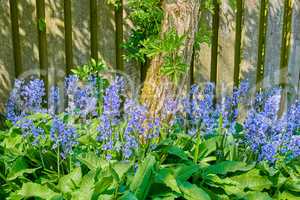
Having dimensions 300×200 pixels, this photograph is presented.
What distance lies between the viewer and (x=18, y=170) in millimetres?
2934

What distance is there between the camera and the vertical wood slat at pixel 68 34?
3938 millimetres

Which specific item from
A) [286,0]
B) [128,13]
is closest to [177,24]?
[128,13]

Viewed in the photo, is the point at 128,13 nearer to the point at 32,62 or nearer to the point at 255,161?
the point at 32,62

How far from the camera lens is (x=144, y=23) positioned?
3857 millimetres

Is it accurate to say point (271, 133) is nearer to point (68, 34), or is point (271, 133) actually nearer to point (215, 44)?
point (215, 44)

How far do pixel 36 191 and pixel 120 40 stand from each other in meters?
1.65

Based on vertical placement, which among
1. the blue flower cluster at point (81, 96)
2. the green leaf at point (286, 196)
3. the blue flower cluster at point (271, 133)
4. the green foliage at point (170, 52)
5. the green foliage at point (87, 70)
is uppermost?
the green foliage at point (170, 52)

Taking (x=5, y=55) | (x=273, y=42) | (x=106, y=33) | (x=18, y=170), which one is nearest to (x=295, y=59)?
(x=273, y=42)

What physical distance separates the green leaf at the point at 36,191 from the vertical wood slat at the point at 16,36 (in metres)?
1.35

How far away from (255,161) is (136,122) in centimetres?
77

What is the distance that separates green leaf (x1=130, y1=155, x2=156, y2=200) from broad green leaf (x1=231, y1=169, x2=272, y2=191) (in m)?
0.55

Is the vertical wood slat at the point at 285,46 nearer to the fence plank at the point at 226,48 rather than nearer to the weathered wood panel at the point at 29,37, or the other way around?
the fence plank at the point at 226,48

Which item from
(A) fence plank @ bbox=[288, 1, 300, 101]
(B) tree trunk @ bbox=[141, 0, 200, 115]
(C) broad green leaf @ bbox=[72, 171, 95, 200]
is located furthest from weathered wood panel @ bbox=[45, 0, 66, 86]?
(A) fence plank @ bbox=[288, 1, 300, 101]

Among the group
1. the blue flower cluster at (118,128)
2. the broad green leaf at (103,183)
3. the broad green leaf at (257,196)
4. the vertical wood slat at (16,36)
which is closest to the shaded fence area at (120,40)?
the vertical wood slat at (16,36)
